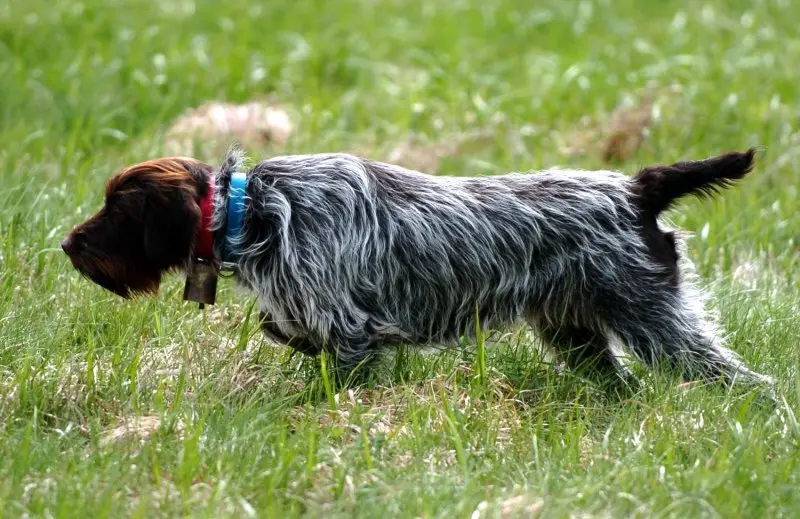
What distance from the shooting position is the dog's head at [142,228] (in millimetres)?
5027

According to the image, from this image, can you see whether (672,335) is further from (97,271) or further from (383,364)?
(97,271)

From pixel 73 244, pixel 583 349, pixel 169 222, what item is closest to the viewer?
pixel 169 222

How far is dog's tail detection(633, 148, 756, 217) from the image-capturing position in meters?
5.17

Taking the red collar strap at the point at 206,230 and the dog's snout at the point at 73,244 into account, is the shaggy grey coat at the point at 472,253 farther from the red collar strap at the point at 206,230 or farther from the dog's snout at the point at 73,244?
the dog's snout at the point at 73,244

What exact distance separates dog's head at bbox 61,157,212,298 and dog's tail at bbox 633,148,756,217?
189 cm

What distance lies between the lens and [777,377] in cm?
539

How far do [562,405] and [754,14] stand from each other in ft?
25.1

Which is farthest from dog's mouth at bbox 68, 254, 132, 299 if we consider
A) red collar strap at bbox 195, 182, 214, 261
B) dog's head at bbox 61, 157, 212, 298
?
red collar strap at bbox 195, 182, 214, 261

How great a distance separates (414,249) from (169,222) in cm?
104

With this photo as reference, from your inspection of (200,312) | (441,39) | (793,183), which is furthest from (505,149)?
(200,312)

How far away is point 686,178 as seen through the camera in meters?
5.19

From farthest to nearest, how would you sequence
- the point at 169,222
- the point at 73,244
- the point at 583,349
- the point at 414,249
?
the point at 583,349 < the point at 414,249 < the point at 73,244 < the point at 169,222

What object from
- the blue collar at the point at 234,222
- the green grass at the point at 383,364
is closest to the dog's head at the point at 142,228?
the blue collar at the point at 234,222

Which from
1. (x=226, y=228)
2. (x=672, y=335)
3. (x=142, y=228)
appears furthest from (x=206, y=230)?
(x=672, y=335)
